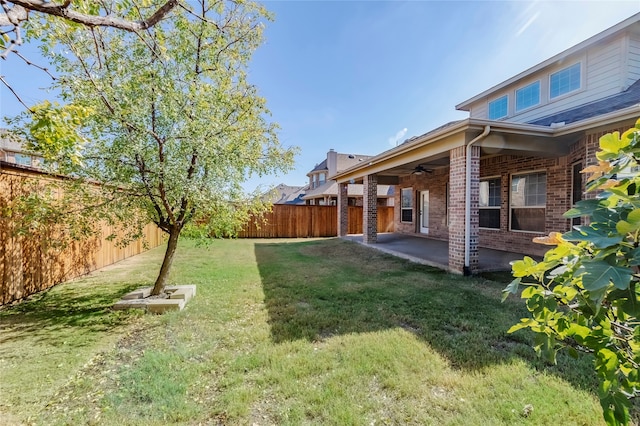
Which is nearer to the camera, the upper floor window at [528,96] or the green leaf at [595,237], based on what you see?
the green leaf at [595,237]

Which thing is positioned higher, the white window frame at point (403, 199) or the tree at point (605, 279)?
the white window frame at point (403, 199)

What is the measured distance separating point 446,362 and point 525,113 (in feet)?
31.6

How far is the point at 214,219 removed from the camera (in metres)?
5.32

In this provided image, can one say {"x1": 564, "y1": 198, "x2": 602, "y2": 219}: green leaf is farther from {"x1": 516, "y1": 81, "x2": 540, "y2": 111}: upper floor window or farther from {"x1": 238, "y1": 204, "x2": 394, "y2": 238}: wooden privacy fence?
{"x1": 238, "y1": 204, "x2": 394, "y2": 238}: wooden privacy fence

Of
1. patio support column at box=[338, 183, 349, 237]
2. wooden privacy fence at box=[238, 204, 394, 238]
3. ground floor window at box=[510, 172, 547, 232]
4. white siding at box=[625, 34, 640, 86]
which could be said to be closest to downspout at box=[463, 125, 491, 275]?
ground floor window at box=[510, 172, 547, 232]

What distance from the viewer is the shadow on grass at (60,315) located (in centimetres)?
387

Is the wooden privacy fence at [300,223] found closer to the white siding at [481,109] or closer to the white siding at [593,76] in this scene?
the white siding at [481,109]

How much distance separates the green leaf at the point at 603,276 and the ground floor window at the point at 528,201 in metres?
8.94

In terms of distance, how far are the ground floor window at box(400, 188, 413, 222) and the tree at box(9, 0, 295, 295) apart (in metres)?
10.1

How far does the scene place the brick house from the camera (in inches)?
252

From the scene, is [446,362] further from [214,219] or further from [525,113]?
[525,113]

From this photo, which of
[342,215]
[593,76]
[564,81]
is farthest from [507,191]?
[342,215]

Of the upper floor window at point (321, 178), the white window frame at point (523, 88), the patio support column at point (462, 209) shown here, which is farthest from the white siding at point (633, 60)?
the upper floor window at point (321, 178)

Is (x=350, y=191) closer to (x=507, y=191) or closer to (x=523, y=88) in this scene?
(x=523, y=88)
